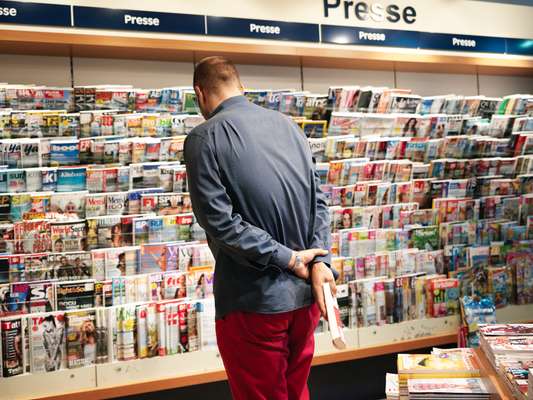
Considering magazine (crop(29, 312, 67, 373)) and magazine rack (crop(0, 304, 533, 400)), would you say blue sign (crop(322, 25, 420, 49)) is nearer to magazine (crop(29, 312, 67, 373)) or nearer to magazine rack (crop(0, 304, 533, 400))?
magazine rack (crop(0, 304, 533, 400))

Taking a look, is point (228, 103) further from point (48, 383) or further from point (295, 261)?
point (48, 383)

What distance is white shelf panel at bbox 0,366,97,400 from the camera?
9.16 feet

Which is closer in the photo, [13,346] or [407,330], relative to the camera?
[13,346]

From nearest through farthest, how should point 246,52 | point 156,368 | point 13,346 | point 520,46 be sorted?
point 13,346
point 156,368
point 246,52
point 520,46

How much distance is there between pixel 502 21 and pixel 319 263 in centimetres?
334

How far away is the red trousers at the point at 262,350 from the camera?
1739 millimetres

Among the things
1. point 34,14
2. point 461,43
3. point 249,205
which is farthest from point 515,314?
point 34,14

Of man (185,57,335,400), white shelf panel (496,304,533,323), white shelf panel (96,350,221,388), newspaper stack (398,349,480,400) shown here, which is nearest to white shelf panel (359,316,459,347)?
white shelf panel (496,304,533,323)

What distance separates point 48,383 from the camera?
2857mm

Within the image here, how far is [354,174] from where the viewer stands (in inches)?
144

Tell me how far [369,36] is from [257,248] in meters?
2.57

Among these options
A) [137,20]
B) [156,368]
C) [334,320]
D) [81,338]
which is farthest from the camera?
[137,20]

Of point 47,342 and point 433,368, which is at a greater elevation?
point 433,368

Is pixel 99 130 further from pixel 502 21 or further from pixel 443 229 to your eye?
pixel 502 21
